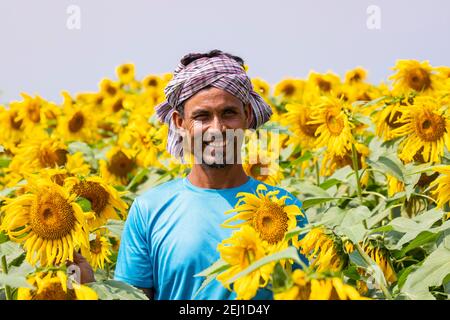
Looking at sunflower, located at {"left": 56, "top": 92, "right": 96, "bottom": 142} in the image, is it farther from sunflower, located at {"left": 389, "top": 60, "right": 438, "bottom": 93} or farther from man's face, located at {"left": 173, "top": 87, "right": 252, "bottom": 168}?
man's face, located at {"left": 173, "top": 87, "right": 252, "bottom": 168}

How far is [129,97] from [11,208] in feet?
22.9

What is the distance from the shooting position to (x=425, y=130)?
14.0ft

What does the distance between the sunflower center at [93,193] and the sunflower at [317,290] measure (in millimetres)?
1894

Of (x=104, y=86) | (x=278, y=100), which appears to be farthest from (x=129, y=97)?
(x=278, y=100)

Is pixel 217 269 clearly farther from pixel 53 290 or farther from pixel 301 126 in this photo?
pixel 301 126

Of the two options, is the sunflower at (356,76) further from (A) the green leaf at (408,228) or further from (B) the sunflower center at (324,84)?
(A) the green leaf at (408,228)

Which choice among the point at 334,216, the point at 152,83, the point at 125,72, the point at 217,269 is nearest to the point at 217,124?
the point at 217,269

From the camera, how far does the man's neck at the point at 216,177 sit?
3.03 meters

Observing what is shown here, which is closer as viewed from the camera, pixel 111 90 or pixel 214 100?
pixel 214 100

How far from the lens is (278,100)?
831 cm

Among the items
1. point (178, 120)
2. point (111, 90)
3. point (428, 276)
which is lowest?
point (111, 90)

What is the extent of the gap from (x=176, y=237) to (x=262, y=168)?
2.04 m

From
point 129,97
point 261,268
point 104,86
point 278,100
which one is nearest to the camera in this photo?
point 261,268
